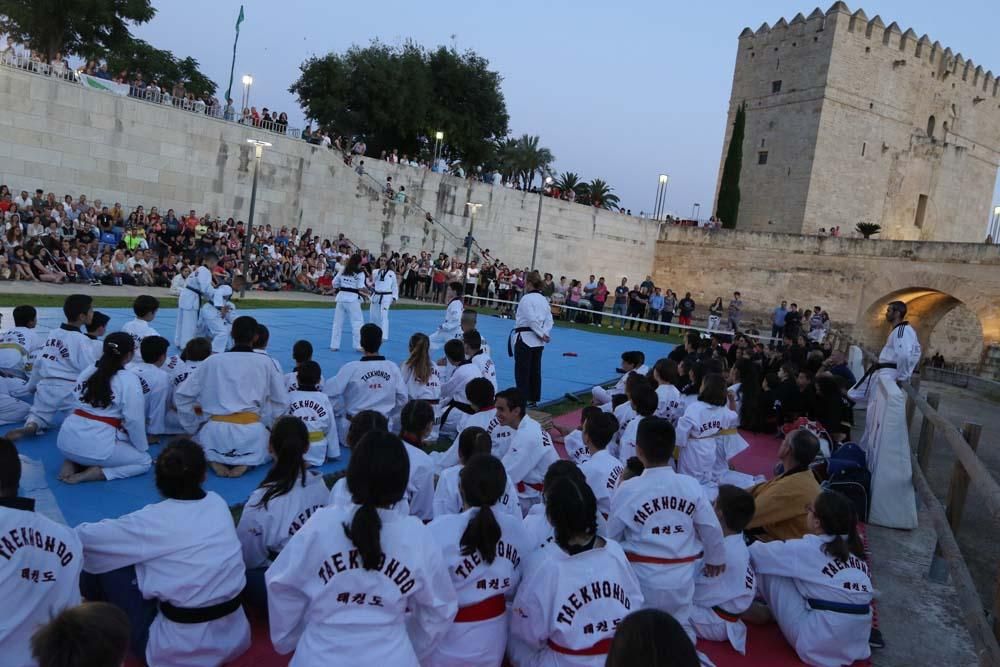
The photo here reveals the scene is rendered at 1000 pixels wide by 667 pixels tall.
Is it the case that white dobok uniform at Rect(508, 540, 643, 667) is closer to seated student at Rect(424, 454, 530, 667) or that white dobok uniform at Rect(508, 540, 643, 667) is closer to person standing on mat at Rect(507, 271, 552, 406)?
seated student at Rect(424, 454, 530, 667)

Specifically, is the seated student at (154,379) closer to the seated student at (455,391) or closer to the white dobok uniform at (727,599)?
the seated student at (455,391)

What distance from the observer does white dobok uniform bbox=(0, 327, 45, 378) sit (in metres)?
6.67

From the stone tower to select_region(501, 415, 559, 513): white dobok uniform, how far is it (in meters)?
37.9

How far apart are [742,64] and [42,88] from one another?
36758 millimetres

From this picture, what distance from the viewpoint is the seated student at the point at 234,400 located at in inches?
231

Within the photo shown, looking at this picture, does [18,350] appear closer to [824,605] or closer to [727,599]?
[727,599]

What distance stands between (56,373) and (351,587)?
4.82 meters

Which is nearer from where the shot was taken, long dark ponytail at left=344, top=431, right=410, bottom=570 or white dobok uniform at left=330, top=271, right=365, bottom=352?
long dark ponytail at left=344, top=431, right=410, bottom=570

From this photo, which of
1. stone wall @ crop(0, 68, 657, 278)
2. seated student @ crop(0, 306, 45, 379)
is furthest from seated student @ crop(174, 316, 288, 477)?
stone wall @ crop(0, 68, 657, 278)

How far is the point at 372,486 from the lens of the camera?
9.11 ft

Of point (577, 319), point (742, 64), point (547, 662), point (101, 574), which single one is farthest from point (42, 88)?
point (742, 64)

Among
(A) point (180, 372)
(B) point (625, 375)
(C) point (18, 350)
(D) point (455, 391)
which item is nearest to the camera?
Answer: (A) point (180, 372)

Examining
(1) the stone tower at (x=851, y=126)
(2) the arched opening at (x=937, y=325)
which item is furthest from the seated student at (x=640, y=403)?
(1) the stone tower at (x=851, y=126)

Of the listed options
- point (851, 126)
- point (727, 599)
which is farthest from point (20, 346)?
point (851, 126)
